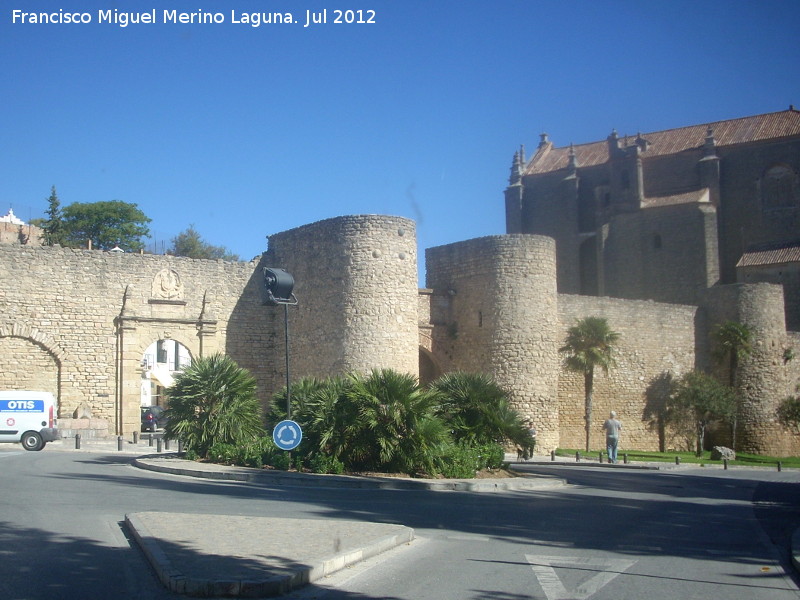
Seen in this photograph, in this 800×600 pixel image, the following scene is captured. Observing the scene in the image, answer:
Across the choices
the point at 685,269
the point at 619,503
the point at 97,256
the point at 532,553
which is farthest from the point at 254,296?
the point at 685,269

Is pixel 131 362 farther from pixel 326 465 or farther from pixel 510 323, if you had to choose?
pixel 326 465

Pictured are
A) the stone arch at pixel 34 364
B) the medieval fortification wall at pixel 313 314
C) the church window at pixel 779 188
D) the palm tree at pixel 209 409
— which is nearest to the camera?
the palm tree at pixel 209 409

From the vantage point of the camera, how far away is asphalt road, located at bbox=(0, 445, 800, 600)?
27.3 feet

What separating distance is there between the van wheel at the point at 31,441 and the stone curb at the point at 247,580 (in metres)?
16.6

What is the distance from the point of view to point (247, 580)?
7715 mm

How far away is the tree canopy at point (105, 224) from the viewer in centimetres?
6084

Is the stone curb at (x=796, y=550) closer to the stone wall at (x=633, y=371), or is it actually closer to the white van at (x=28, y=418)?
the white van at (x=28, y=418)

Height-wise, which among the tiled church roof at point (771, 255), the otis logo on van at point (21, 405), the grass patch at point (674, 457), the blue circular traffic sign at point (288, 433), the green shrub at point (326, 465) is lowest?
the grass patch at point (674, 457)

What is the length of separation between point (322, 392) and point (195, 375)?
3198 mm

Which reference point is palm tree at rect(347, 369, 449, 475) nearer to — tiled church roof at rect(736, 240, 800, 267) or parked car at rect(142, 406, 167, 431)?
parked car at rect(142, 406, 167, 431)

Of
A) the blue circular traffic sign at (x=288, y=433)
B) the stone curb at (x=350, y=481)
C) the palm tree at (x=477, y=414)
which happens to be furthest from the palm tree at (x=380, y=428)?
the blue circular traffic sign at (x=288, y=433)

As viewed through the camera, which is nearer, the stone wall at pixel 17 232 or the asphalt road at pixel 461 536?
the asphalt road at pixel 461 536

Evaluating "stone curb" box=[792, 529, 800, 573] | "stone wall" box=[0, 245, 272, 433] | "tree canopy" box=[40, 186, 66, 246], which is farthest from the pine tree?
"stone curb" box=[792, 529, 800, 573]

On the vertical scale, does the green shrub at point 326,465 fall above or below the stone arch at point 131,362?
below
